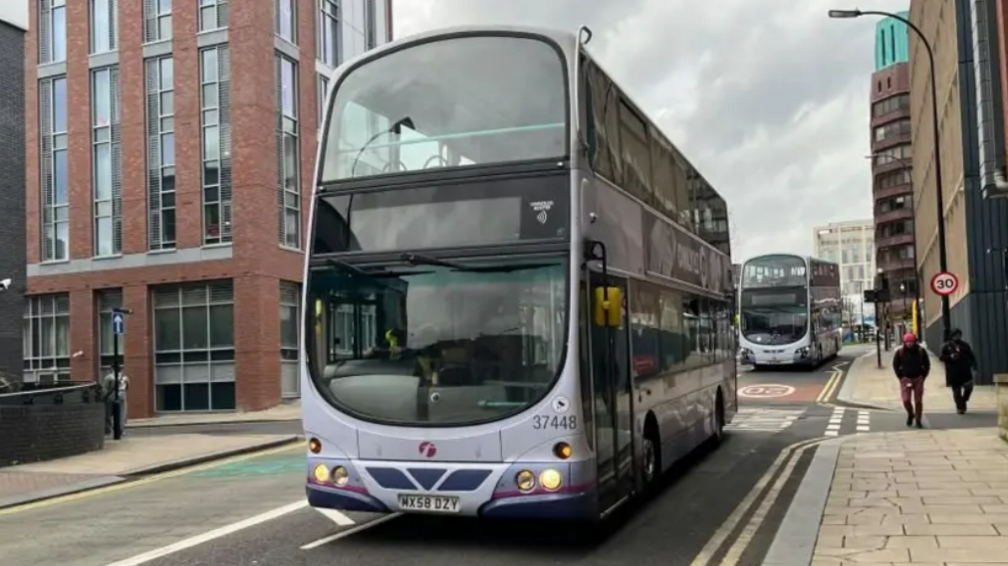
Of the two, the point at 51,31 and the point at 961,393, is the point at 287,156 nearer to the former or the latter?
the point at 51,31

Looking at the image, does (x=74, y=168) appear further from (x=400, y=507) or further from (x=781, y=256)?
(x=400, y=507)

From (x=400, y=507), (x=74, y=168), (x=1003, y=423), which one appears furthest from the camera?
(x=74, y=168)

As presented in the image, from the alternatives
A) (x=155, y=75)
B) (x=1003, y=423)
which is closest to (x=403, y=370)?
(x=1003, y=423)

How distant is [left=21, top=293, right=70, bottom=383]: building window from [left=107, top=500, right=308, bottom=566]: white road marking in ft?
91.9

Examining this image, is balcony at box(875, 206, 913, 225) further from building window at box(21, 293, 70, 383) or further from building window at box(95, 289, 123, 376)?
building window at box(21, 293, 70, 383)

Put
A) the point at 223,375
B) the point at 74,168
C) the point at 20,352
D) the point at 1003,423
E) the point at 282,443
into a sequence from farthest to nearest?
the point at 74,168 < the point at 223,375 < the point at 20,352 < the point at 282,443 < the point at 1003,423

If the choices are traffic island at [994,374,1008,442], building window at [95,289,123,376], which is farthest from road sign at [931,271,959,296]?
building window at [95,289,123,376]

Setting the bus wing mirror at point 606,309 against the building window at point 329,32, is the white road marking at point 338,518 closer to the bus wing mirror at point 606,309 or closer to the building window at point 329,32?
the bus wing mirror at point 606,309

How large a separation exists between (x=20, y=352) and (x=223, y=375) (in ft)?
31.6

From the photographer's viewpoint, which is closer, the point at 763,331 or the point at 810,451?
the point at 810,451

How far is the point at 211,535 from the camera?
873cm

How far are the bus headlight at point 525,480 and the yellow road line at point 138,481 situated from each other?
7050mm

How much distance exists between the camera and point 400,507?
756 cm

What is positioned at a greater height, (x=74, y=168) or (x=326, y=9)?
(x=326, y=9)
